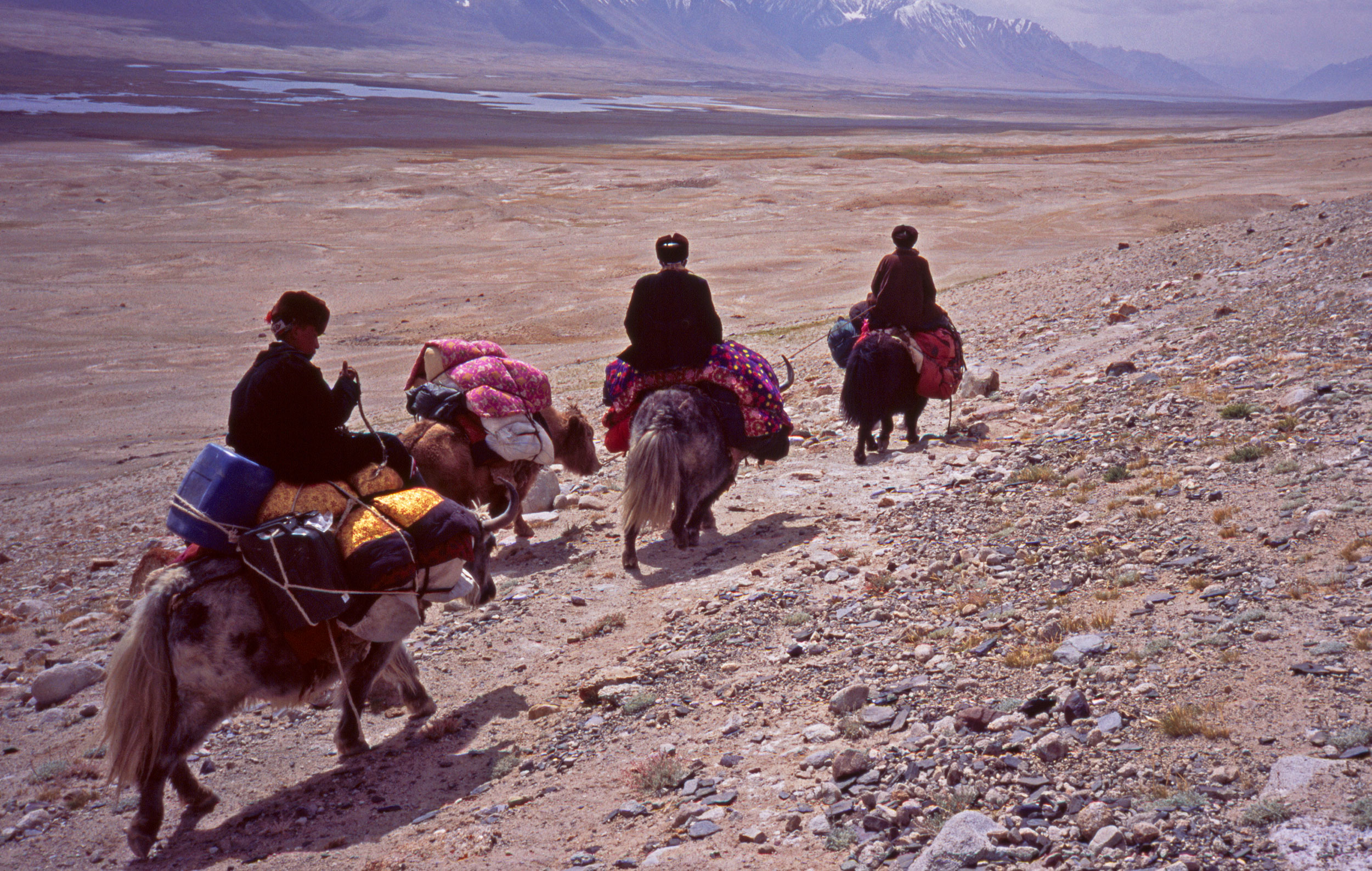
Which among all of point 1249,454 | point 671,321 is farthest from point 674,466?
point 1249,454

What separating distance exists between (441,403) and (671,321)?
5.52 ft

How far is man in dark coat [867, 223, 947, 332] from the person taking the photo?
28.1ft

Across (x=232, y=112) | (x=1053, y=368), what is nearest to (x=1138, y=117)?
(x=232, y=112)

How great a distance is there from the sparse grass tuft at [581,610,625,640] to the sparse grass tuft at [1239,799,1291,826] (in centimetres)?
361

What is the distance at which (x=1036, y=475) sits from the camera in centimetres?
676

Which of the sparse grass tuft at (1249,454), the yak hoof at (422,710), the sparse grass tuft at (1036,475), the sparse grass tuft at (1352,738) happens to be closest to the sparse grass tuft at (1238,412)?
the sparse grass tuft at (1249,454)

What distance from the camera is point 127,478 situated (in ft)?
37.4

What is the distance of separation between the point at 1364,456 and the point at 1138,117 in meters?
155

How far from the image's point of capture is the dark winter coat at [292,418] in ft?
14.4

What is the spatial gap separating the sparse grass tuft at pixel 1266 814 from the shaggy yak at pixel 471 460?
4.26 meters

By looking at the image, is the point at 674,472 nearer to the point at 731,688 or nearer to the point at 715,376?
the point at 715,376

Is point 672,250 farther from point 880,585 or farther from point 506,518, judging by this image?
point 880,585

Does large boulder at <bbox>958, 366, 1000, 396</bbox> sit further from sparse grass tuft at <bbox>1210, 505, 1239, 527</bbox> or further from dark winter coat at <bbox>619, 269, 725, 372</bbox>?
sparse grass tuft at <bbox>1210, 505, 1239, 527</bbox>

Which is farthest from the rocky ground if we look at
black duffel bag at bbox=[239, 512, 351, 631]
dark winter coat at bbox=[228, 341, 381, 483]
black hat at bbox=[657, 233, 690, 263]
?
black hat at bbox=[657, 233, 690, 263]
